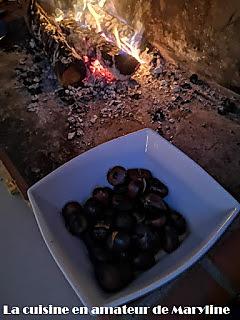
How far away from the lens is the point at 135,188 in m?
0.80

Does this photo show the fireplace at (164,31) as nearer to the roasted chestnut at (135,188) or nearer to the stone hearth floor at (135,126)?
the stone hearth floor at (135,126)

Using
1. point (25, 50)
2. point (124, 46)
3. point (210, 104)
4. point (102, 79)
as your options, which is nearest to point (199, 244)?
point (210, 104)

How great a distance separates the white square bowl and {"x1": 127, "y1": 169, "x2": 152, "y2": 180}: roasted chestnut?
0.03m

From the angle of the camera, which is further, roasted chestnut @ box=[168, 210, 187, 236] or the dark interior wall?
the dark interior wall

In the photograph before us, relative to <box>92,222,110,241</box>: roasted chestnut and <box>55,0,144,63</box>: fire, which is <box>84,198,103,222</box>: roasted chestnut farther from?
<box>55,0,144,63</box>: fire

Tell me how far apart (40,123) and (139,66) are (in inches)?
14.2

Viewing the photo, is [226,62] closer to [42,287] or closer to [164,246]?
[164,246]

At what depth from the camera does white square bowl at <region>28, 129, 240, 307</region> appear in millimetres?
680

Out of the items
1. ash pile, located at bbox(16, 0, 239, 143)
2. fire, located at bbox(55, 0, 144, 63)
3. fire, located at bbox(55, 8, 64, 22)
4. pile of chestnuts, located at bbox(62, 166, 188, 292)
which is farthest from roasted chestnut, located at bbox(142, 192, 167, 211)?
fire, located at bbox(55, 8, 64, 22)

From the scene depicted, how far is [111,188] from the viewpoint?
2.82ft

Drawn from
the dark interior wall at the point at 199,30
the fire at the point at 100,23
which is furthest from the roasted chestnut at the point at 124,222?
the fire at the point at 100,23

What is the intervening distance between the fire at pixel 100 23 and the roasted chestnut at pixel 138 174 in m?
0.52

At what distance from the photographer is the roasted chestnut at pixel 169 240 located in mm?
747

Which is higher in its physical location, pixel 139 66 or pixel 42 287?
pixel 139 66
